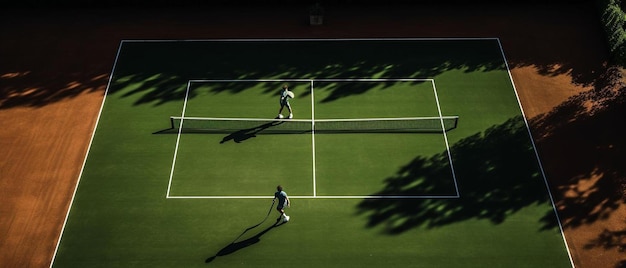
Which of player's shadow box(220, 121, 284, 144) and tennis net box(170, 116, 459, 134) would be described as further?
tennis net box(170, 116, 459, 134)

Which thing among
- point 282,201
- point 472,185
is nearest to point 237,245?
point 282,201

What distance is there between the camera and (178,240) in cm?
1925

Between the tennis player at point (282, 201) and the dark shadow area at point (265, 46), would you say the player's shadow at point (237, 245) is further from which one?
the dark shadow area at point (265, 46)

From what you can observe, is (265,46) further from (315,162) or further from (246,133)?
(315,162)

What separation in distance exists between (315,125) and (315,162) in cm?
192

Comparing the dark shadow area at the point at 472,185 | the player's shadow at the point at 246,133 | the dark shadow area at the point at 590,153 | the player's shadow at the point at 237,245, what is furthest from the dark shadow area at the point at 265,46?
the player's shadow at the point at 237,245

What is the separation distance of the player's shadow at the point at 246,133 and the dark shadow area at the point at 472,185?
5.14m

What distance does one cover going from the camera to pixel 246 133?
22.9m

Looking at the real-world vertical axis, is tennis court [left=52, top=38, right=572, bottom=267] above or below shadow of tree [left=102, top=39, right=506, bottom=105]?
below

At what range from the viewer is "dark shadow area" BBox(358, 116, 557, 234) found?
19875 mm

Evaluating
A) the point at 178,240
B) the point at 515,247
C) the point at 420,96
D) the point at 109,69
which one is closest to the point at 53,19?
the point at 109,69

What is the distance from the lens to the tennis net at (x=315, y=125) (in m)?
22.9

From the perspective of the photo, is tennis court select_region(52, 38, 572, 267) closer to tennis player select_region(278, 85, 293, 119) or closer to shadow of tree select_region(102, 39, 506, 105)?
shadow of tree select_region(102, 39, 506, 105)

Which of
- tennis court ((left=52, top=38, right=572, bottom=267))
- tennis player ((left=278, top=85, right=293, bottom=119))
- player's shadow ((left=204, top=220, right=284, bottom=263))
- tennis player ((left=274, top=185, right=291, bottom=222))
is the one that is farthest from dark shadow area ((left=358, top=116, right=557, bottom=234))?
tennis player ((left=278, top=85, right=293, bottom=119))
